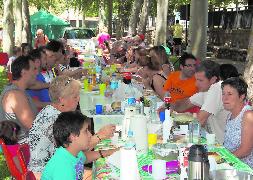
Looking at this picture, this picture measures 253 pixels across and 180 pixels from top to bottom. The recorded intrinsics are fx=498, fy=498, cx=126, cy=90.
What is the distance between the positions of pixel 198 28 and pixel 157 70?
5.68 m

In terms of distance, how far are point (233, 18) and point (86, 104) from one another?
17.9 metres

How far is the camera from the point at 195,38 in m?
12.9

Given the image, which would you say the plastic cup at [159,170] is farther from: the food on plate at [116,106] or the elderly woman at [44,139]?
Answer: the food on plate at [116,106]

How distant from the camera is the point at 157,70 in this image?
7.54 m

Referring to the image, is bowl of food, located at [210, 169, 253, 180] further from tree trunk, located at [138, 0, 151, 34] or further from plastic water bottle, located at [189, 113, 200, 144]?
tree trunk, located at [138, 0, 151, 34]

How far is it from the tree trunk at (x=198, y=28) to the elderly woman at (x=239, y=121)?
8.41 metres

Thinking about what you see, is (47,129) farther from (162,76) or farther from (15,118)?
(162,76)

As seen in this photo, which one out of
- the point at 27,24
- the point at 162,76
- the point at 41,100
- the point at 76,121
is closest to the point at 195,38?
the point at 162,76

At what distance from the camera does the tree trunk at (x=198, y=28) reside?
503 inches

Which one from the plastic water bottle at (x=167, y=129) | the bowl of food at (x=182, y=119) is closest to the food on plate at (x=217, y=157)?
the plastic water bottle at (x=167, y=129)

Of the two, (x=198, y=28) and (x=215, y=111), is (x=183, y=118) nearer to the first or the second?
(x=215, y=111)

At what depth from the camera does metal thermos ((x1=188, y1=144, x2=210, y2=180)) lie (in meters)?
2.73

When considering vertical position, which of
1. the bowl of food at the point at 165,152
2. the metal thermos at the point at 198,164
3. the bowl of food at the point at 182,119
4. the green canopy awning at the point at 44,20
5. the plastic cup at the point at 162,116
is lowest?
the bowl of food at the point at 182,119

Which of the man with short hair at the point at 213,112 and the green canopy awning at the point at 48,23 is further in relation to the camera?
the green canopy awning at the point at 48,23
